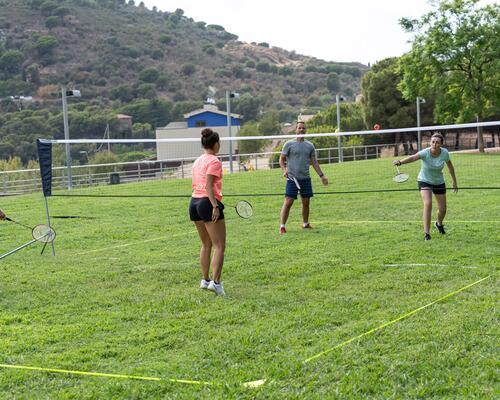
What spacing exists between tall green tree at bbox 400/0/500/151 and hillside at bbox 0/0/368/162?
131 feet

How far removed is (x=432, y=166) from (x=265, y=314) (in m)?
5.77

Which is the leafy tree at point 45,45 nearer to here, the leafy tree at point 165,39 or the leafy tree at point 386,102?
the leafy tree at point 165,39

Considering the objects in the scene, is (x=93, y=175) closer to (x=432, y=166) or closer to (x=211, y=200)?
(x=432, y=166)

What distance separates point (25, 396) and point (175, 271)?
16.3 feet

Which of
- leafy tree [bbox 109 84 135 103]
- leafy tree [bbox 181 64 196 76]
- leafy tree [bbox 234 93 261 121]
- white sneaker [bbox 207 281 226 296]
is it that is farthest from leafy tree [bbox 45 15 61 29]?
white sneaker [bbox 207 281 226 296]

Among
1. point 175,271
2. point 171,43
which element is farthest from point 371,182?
point 171,43

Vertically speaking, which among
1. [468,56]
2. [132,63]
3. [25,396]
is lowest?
[25,396]

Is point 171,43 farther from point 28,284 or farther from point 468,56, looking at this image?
point 28,284

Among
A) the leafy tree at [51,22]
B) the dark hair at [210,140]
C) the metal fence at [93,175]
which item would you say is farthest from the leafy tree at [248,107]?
the dark hair at [210,140]

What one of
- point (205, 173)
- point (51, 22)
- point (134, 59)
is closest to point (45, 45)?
point (51, 22)

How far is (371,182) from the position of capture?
25.2m

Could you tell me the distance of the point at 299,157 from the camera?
46.4 ft

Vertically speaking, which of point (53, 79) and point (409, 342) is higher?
point (53, 79)

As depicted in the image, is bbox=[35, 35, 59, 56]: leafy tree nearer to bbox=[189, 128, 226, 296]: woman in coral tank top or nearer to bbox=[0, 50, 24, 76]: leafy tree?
bbox=[0, 50, 24, 76]: leafy tree
